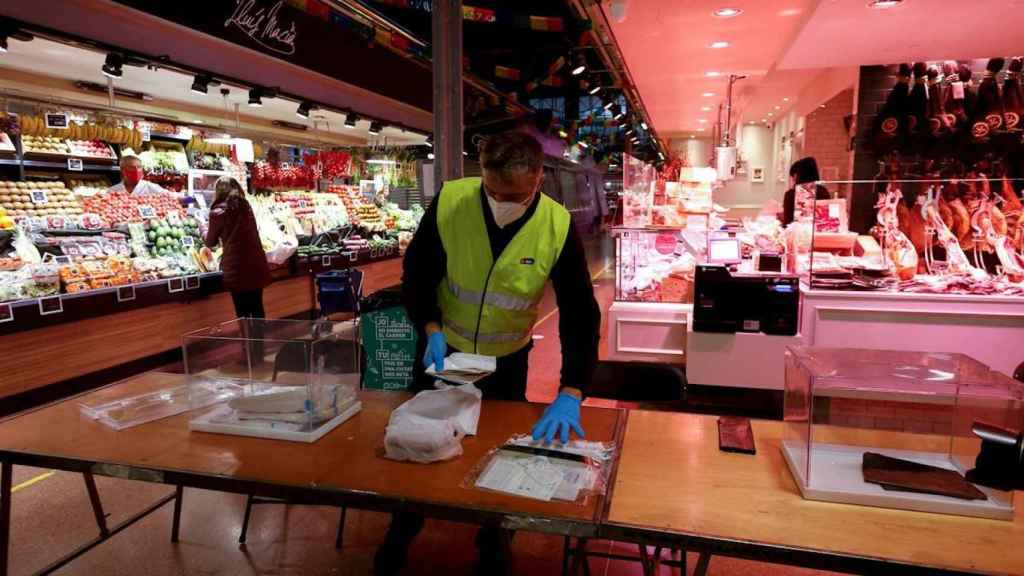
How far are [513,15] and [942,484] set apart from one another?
5.27m

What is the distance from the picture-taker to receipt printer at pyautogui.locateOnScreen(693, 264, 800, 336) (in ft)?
12.9

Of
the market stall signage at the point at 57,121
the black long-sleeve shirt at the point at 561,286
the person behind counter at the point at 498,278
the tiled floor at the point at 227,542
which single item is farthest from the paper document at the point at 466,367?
the market stall signage at the point at 57,121

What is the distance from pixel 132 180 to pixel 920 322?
23.5 ft

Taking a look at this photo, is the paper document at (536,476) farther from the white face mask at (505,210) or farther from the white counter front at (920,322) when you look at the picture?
the white counter front at (920,322)

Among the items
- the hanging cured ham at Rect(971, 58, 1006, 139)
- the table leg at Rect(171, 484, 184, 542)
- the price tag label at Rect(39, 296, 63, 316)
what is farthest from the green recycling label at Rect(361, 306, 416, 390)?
the hanging cured ham at Rect(971, 58, 1006, 139)

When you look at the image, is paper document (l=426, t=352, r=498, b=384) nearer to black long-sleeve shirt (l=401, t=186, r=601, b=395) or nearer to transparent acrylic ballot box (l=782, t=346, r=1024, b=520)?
black long-sleeve shirt (l=401, t=186, r=601, b=395)

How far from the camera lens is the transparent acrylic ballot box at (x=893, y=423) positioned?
4.86 ft

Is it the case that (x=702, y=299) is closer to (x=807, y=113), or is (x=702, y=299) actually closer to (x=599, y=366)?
(x=599, y=366)

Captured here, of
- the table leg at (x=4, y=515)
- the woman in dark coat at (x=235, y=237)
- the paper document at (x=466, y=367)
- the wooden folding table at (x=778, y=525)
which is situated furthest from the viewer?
the woman in dark coat at (x=235, y=237)

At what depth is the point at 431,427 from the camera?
68.2 inches

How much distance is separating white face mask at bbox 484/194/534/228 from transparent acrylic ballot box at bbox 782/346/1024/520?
1.04 m

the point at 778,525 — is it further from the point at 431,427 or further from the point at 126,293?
the point at 126,293

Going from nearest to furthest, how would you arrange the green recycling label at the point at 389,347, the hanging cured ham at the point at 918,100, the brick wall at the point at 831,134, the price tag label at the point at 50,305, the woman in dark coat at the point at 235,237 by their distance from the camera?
the green recycling label at the point at 389,347
the price tag label at the point at 50,305
the woman in dark coat at the point at 235,237
the hanging cured ham at the point at 918,100
the brick wall at the point at 831,134

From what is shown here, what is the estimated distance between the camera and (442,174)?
154 inches
